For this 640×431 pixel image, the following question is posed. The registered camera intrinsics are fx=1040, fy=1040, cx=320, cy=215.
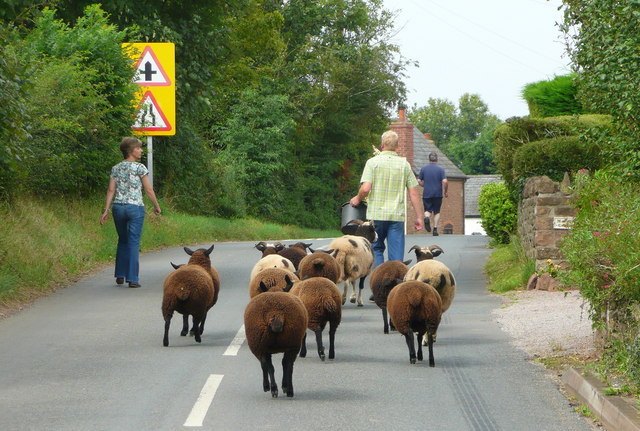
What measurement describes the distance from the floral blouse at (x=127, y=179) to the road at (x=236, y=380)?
2450 millimetres

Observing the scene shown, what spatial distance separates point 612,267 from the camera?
853 cm

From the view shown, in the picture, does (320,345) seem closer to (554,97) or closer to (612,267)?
(612,267)

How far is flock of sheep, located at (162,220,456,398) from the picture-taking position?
316 inches

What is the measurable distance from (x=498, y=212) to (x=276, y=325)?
16.4m

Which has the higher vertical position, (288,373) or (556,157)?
(556,157)

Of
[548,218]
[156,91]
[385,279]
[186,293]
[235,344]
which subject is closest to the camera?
[186,293]

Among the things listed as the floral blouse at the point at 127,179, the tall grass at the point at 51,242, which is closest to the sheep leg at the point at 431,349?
the tall grass at the point at 51,242

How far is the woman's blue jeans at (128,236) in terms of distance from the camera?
15484 mm

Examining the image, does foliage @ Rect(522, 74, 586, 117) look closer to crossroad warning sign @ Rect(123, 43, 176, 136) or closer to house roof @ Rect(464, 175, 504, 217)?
crossroad warning sign @ Rect(123, 43, 176, 136)

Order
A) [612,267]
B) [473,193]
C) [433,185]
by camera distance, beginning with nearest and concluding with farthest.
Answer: [612,267] < [433,185] < [473,193]

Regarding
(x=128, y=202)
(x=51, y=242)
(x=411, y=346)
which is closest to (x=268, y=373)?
(x=411, y=346)

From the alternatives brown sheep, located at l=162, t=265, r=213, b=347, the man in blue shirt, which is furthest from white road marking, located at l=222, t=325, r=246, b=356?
the man in blue shirt

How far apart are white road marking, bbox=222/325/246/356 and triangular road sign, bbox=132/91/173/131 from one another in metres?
9.44

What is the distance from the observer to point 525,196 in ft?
57.1
